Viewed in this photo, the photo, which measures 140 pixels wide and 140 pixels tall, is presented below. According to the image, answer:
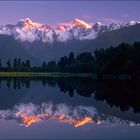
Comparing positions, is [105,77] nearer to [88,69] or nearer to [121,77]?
[121,77]

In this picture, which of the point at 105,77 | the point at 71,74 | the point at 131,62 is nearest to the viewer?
the point at 131,62

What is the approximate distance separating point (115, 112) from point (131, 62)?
84.4 meters

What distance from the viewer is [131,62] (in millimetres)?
122875

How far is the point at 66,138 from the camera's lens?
25703 mm

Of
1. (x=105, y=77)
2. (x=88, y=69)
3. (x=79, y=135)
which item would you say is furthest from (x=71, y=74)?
(x=79, y=135)

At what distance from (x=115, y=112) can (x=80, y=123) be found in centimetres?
822

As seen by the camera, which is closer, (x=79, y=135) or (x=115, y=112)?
(x=79, y=135)

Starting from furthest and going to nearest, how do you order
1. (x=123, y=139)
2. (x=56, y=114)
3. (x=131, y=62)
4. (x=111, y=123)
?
1. (x=131, y=62)
2. (x=56, y=114)
3. (x=111, y=123)
4. (x=123, y=139)

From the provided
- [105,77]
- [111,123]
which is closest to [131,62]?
[105,77]

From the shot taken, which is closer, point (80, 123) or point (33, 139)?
point (33, 139)

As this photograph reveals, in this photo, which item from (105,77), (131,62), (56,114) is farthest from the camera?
(105,77)

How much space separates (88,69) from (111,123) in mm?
141390

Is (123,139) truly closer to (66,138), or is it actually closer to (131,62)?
(66,138)

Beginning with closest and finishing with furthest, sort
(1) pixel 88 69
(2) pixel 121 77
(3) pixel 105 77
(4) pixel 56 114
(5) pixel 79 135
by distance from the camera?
(5) pixel 79 135, (4) pixel 56 114, (2) pixel 121 77, (3) pixel 105 77, (1) pixel 88 69
